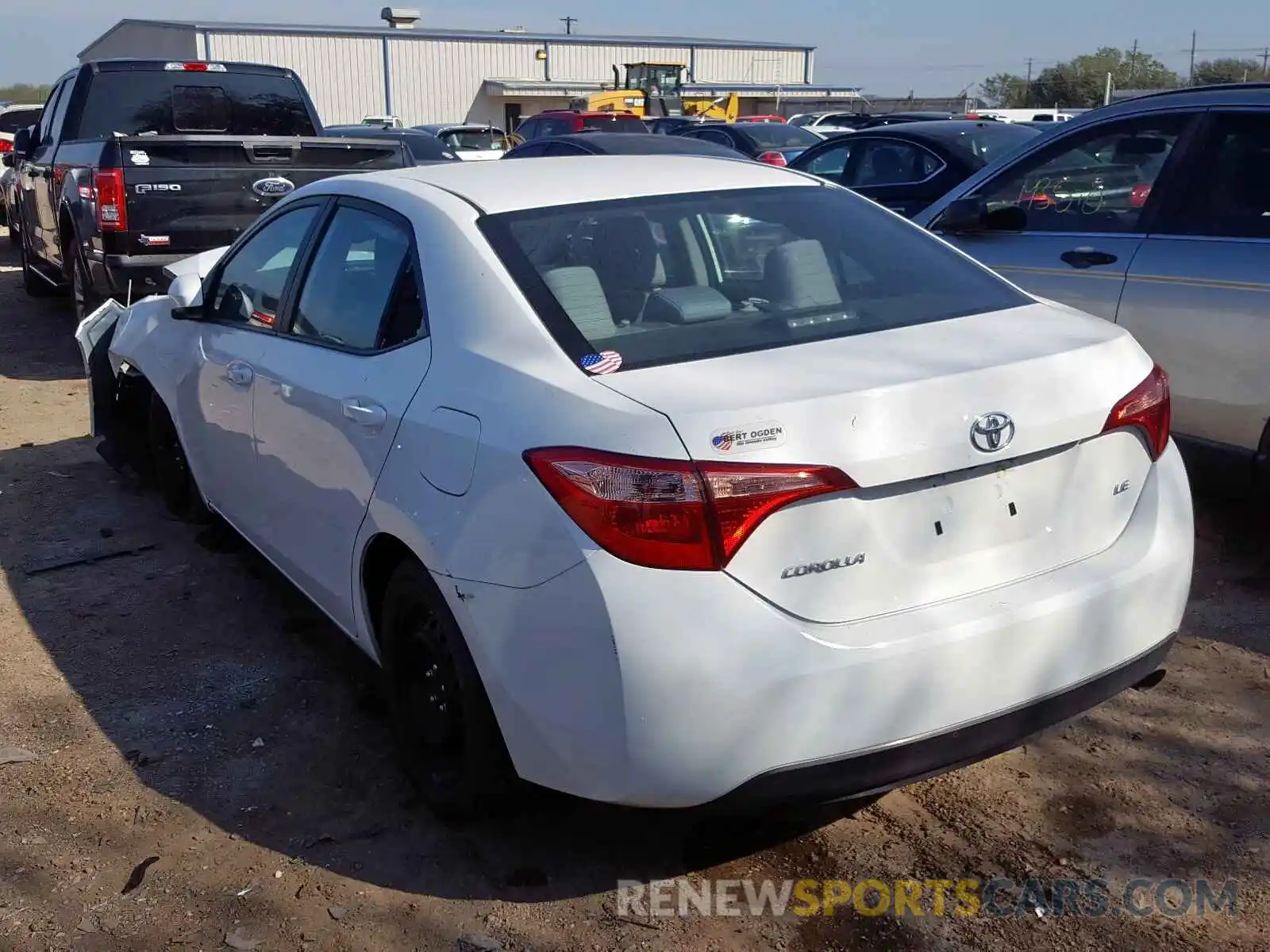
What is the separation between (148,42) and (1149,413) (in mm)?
55825

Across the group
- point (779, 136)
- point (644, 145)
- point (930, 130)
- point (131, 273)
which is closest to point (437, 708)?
point (131, 273)

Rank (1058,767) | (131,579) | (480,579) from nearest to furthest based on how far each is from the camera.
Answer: (480,579), (1058,767), (131,579)

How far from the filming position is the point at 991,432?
8.88 ft

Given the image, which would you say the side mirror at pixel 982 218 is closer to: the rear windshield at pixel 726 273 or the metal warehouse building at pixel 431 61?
the rear windshield at pixel 726 273

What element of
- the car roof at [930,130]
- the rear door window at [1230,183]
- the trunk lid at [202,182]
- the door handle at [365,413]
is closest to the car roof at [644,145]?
the car roof at [930,130]

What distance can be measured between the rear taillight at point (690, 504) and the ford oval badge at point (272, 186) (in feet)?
18.1

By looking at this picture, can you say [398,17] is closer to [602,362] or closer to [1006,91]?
[1006,91]

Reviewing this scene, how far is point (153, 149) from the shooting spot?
7945 mm

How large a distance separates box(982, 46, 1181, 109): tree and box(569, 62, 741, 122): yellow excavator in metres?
15.8

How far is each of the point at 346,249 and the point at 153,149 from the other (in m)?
4.80

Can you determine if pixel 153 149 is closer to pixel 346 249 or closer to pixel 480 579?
pixel 346 249

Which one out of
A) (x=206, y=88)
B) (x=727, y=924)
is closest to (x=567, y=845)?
(x=727, y=924)

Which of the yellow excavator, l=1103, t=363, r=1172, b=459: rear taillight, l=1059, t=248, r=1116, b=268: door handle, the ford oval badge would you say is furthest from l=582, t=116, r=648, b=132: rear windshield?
l=1103, t=363, r=1172, b=459: rear taillight

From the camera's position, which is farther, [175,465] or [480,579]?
[175,465]
